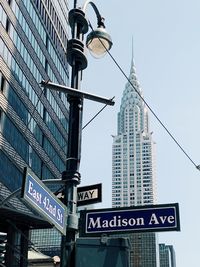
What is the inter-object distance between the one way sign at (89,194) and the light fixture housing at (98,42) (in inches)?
96.5

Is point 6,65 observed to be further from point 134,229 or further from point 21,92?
point 134,229

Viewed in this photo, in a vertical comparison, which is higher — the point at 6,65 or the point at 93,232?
the point at 6,65

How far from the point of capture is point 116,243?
6.79 meters

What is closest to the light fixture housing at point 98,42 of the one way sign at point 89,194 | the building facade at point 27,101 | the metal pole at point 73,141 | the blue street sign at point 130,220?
the metal pole at point 73,141

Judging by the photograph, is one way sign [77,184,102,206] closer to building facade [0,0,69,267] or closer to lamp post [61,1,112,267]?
lamp post [61,1,112,267]

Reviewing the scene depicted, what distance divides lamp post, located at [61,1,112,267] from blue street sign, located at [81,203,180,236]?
0.91 ft

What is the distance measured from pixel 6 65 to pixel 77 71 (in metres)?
41.9

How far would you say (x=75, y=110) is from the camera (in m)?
8.62

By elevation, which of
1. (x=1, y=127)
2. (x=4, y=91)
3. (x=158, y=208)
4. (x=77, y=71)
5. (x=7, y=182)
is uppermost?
(x=4, y=91)

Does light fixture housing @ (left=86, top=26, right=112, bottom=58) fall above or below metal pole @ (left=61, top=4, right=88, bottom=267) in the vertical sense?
above

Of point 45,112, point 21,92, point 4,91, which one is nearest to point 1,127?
point 4,91

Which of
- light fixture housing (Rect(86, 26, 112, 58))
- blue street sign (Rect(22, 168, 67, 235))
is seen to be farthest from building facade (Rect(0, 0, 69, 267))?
blue street sign (Rect(22, 168, 67, 235))

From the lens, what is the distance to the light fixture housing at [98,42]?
898 cm

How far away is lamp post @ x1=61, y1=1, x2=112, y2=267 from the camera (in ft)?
24.6
